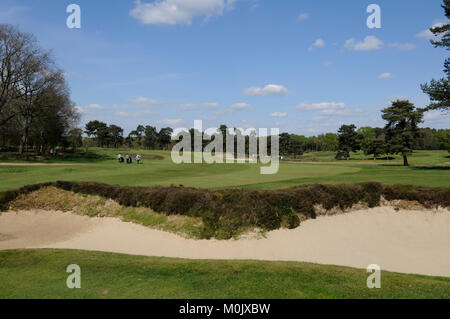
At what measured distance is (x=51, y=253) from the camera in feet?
28.7

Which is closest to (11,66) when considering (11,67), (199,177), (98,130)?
(11,67)

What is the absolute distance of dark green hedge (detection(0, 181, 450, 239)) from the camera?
1181cm

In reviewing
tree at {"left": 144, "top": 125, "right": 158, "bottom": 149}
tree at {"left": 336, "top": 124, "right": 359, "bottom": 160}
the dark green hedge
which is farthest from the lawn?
tree at {"left": 144, "top": 125, "right": 158, "bottom": 149}

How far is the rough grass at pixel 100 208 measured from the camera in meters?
12.0

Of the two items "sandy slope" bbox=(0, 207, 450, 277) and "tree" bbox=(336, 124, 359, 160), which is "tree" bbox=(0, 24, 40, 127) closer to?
"sandy slope" bbox=(0, 207, 450, 277)

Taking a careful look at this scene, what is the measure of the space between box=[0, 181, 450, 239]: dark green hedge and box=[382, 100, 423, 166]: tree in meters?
36.5

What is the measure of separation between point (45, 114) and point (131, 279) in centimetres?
5666

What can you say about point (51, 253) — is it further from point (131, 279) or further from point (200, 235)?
point (200, 235)

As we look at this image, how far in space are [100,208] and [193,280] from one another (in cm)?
915

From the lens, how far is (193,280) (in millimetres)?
6664

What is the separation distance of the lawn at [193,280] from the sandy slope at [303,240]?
2501mm

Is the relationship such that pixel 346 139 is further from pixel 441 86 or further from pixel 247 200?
pixel 247 200

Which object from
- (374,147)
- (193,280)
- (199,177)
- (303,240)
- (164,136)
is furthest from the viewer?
(164,136)
